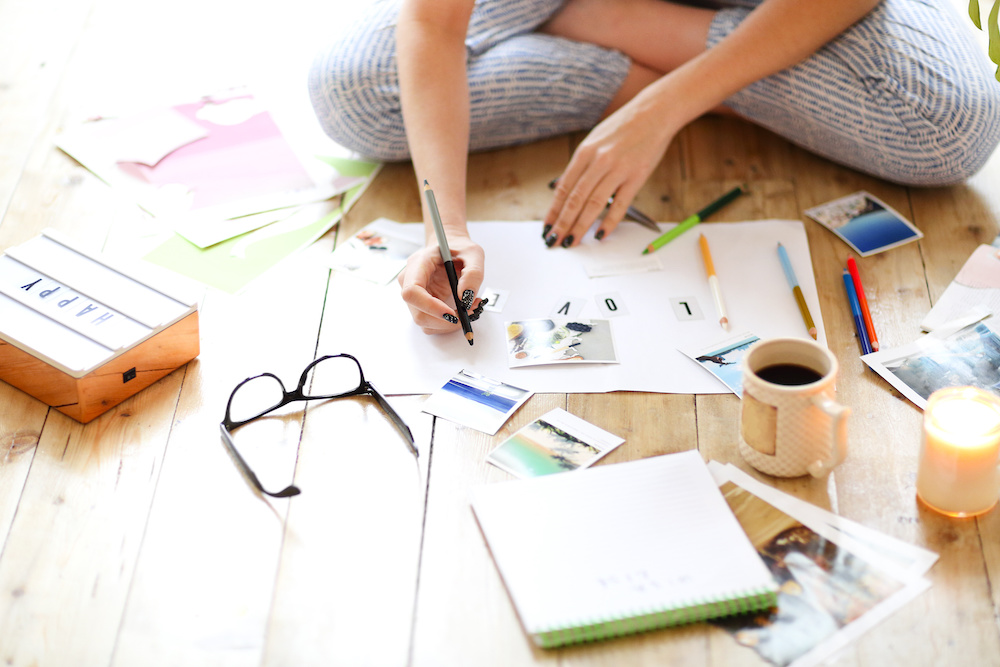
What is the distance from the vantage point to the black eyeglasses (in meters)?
1.14

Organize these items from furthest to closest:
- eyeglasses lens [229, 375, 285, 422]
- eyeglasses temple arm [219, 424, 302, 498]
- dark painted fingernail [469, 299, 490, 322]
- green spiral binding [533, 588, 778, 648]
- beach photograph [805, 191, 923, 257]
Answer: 1. beach photograph [805, 191, 923, 257]
2. dark painted fingernail [469, 299, 490, 322]
3. eyeglasses lens [229, 375, 285, 422]
4. eyeglasses temple arm [219, 424, 302, 498]
5. green spiral binding [533, 588, 778, 648]

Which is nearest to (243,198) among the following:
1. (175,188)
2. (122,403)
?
(175,188)

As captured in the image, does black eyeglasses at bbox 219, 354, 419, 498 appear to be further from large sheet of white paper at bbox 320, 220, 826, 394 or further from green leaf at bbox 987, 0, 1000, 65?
green leaf at bbox 987, 0, 1000, 65

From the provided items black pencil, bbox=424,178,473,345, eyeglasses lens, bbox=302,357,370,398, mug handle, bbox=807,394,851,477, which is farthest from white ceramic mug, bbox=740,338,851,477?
eyeglasses lens, bbox=302,357,370,398

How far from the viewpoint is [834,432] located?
927 millimetres

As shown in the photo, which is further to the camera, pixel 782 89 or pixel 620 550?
pixel 782 89

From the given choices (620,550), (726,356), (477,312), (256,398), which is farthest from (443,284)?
(620,550)

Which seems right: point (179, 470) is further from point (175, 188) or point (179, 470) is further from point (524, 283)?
point (175, 188)

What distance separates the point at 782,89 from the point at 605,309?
595 millimetres

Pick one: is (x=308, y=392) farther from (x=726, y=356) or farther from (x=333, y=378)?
(x=726, y=356)

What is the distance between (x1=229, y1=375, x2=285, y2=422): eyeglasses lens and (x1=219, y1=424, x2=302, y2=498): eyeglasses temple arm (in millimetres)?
36

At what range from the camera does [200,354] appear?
4.25 ft

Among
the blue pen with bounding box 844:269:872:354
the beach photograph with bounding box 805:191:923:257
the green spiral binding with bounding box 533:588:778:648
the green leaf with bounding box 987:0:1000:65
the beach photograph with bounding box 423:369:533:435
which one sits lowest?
the beach photograph with bounding box 423:369:533:435

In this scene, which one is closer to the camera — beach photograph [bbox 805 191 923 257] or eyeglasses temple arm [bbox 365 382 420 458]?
eyeglasses temple arm [bbox 365 382 420 458]
